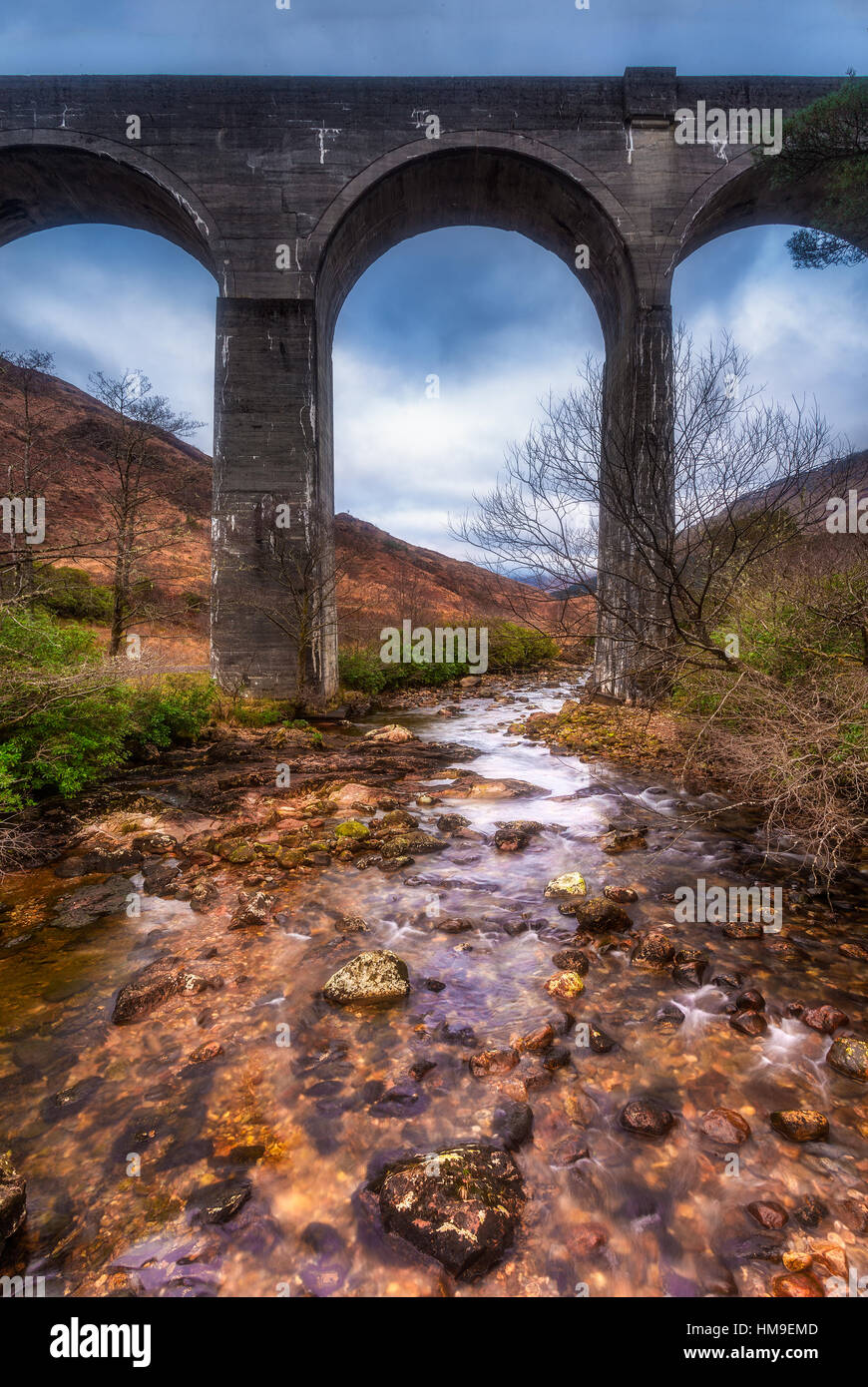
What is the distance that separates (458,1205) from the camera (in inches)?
77.6

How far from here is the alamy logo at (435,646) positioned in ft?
60.9

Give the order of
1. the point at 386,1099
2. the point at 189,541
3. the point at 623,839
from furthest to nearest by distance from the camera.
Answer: the point at 189,541, the point at 623,839, the point at 386,1099

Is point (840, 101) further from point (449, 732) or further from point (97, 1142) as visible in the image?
point (97, 1142)

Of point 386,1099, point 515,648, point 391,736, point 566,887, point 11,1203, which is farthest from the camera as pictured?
point 515,648

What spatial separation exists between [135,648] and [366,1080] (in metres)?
5.98

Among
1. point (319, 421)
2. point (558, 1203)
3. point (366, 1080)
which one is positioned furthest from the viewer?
point (319, 421)

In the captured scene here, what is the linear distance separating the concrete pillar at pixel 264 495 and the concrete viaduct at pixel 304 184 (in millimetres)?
39

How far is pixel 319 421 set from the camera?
12.5 m

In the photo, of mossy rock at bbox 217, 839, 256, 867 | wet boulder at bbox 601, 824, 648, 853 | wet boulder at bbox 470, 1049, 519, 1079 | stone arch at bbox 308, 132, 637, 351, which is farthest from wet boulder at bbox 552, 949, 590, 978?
stone arch at bbox 308, 132, 637, 351

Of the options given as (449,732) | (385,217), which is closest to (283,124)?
(385,217)

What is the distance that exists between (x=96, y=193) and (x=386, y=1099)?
726 inches

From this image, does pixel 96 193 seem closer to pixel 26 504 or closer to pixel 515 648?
pixel 26 504
